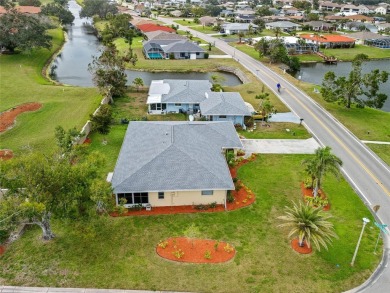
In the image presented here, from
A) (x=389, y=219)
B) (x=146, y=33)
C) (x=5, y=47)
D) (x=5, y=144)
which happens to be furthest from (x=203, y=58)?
(x=389, y=219)

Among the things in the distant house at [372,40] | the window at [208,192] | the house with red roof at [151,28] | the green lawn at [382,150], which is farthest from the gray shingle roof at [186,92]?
the distant house at [372,40]

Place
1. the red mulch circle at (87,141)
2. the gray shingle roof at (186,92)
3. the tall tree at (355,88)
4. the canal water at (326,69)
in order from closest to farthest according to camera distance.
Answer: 1. the red mulch circle at (87,141)
2. the gray shingle roof at (186,92)
3. the tall tree at (355,88)
4. the canal water at (326,69)

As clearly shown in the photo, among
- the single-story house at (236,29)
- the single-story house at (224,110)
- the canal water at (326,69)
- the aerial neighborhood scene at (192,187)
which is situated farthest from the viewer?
the single-story house at (236,29)

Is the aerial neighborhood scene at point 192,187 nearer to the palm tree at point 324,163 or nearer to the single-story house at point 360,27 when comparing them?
the palm tree at point 324,163

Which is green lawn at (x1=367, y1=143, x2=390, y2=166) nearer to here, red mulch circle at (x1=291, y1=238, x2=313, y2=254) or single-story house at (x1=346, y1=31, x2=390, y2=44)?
red mulch circle at (x1=291, y1=238, x2=313, y2=254)

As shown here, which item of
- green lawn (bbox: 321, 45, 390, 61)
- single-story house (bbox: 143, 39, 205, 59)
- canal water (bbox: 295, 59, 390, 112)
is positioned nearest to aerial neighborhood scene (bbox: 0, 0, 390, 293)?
canal water (bbox: 295, 59, 390, 112)

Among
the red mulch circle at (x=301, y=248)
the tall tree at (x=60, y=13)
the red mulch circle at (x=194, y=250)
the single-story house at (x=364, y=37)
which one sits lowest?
the red mulch circle at (x=301, y=248)

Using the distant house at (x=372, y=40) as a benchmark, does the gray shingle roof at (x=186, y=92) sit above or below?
below

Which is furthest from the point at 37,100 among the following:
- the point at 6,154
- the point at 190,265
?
the point at 190,265
